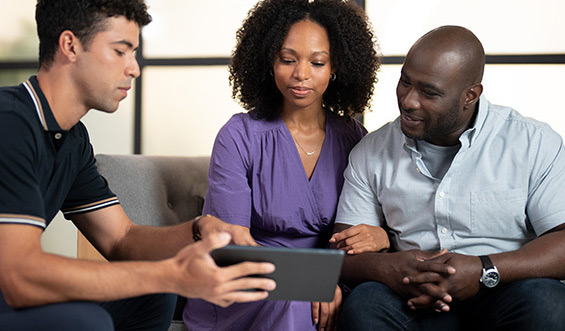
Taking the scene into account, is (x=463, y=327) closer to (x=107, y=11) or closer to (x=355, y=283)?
(x=355, y=283)

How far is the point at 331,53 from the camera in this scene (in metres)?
2.08

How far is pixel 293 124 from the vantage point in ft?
6.85

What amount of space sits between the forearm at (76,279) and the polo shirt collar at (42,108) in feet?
1.08

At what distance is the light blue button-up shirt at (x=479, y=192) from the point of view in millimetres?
1719

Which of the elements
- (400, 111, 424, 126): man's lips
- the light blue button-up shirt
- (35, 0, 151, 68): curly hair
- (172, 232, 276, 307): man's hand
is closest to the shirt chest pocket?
the light blue button-up shirt

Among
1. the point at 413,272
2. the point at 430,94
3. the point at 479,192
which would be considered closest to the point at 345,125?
the point at 430,94

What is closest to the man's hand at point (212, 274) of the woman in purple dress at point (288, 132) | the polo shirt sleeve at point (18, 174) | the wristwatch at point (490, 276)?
the polo shirt sleeve at point (18, 174)

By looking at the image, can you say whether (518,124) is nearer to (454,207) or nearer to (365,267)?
(454,207)

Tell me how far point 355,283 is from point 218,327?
42 cm

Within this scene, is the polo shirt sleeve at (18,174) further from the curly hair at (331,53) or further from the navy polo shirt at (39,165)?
the curly hair at (331,53)

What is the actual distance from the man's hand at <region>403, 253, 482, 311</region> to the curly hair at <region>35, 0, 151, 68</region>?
1014mm

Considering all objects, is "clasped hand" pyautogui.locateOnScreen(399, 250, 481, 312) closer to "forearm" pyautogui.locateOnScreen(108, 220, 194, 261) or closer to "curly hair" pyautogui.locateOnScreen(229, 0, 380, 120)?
"forearm" pyautogui.locateOnScreen(108, 220, 194, 261)

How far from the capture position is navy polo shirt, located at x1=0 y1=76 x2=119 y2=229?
126 centimetres

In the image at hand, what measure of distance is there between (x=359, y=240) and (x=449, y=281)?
0.95 ft
